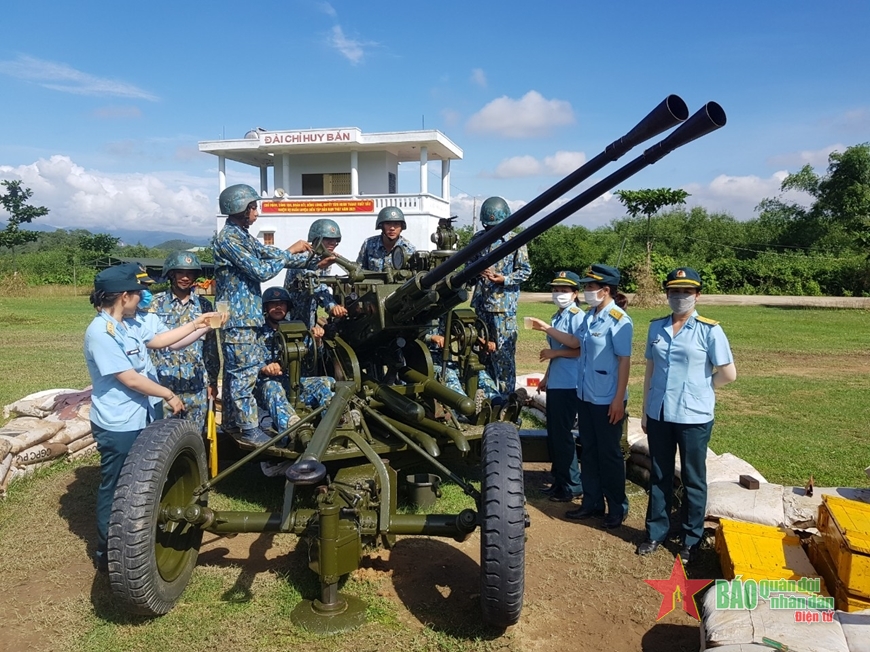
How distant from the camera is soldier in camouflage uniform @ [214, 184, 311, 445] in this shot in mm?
5527

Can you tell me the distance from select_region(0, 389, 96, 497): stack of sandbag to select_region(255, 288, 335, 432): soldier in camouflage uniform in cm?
230

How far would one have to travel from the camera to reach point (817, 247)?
4359 cm

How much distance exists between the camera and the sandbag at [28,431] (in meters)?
6.28

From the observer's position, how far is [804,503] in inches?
183

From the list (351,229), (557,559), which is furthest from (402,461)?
(351,229)

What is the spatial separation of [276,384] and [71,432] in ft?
8.52

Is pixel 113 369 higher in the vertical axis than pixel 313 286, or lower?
lower

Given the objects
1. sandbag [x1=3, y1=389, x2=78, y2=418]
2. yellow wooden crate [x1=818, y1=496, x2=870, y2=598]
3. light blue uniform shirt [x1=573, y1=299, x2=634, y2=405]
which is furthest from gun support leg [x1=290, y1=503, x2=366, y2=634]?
sandbag [x1=3, y1=389, x2=78, y2=418]

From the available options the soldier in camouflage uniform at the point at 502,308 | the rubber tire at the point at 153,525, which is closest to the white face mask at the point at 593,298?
the soldier in camouflage uniform at the point at 502,308

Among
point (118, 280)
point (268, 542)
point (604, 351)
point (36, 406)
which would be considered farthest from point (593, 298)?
point (36, 406)

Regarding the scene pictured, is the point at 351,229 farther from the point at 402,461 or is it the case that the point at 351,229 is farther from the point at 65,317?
the point at 402,461

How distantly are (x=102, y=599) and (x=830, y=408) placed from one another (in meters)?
8.91

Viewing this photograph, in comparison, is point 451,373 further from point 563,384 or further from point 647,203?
point 647,203

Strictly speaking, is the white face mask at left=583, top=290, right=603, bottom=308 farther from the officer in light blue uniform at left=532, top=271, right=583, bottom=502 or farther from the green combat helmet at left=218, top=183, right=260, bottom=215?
the green combat helmet at left=218, top=183, right=260, bottom=215
